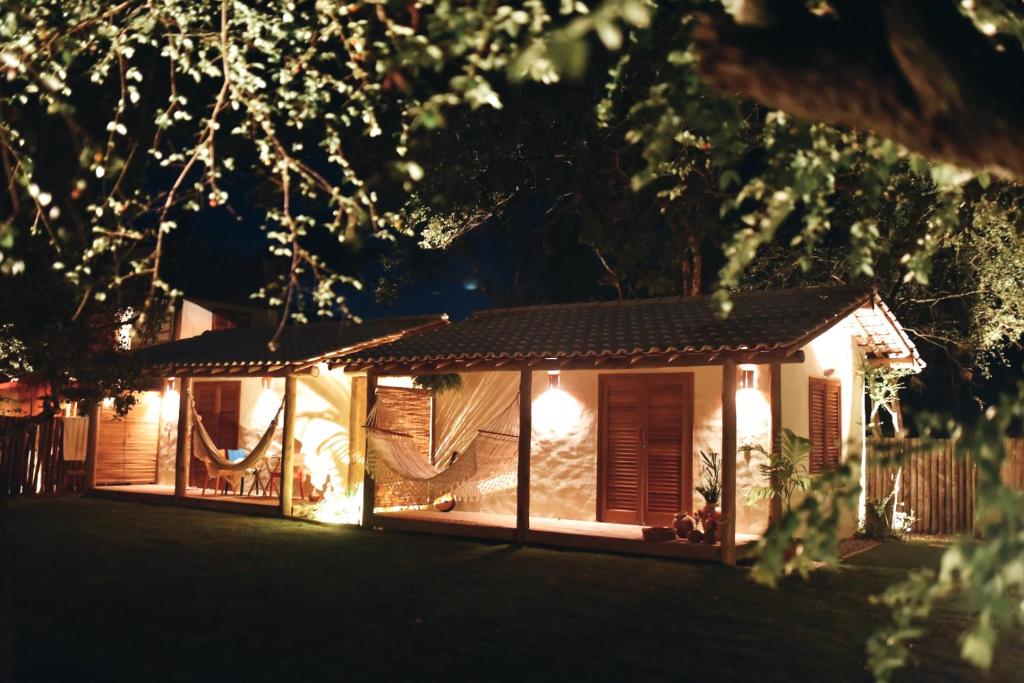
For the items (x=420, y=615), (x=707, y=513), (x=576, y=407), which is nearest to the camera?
(x=420, y=615)

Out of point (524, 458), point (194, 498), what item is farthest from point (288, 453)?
point (524, 458)

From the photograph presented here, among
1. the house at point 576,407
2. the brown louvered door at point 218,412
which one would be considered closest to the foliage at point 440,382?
the house at point 576,407

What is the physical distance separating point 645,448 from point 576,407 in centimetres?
102

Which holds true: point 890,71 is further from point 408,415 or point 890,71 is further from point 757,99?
point 408,415

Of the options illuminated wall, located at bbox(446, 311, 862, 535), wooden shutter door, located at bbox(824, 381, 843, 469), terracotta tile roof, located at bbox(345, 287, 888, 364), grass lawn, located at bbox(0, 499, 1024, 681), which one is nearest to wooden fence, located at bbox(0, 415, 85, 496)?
grass lawn, located at bbox(0, 499, 1024, 681)

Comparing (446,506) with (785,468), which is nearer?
(785,468)

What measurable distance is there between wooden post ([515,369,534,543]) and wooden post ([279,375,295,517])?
138 inches

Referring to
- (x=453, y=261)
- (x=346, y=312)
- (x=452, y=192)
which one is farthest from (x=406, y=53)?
(x=453, y=261)

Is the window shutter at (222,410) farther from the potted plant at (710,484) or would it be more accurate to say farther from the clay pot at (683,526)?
the clay pot at (683,526)

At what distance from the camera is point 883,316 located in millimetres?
10148

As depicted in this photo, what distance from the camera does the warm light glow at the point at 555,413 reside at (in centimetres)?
1070

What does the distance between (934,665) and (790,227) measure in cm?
1135

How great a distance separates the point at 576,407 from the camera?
35.1 feet

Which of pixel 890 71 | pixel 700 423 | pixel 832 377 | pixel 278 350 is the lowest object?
pixel 700 423
